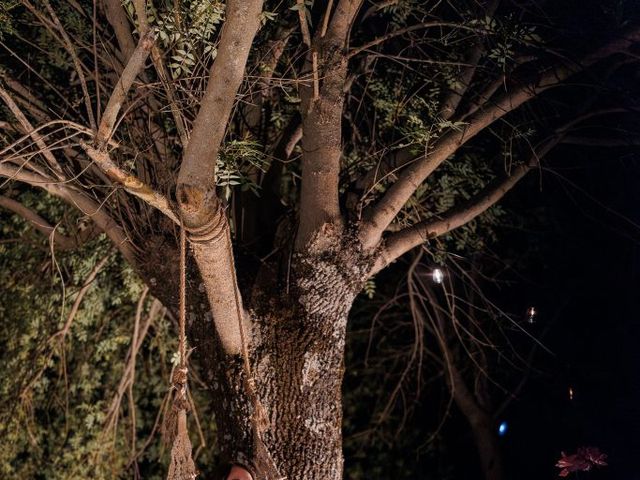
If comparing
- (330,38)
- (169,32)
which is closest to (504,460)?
(330,38)

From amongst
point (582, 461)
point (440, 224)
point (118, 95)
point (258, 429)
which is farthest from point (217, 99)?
point (582, 461)

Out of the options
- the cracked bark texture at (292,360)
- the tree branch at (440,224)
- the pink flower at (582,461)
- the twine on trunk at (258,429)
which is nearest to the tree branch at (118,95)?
the twine on trunk at (258,429)

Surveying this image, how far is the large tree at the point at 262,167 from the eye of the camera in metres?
3.17

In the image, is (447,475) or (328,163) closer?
(328,163)

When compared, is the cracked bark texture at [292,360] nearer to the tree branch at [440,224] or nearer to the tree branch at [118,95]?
the tree branch at [440,224]

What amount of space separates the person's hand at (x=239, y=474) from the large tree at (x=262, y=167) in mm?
64

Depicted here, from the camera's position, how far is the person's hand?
327cm

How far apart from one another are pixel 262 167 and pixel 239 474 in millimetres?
1824

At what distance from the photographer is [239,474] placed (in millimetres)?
3279

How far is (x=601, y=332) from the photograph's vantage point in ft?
24.3

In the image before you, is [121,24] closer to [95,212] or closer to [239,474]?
[95,212]

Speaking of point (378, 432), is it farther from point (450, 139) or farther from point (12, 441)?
point (450, 139)

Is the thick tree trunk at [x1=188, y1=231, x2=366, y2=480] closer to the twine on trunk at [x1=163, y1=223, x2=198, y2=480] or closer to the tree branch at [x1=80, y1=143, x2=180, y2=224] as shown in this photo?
the twine on trunk at [x1=163, y1=223, x2=198, y2=480]

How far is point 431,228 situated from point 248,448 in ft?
5.61
